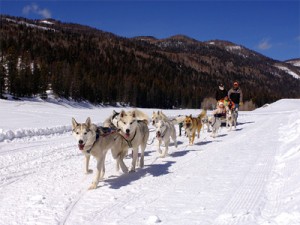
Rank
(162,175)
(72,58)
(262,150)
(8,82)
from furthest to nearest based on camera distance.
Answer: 1. (72,58)
2. (8,82)
3. (262,150)
4. (162,175)

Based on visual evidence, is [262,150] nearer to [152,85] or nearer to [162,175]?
[162,175]

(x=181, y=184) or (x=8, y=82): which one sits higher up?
(x=8, y=82)

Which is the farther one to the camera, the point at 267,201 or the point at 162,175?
the point at 162,175

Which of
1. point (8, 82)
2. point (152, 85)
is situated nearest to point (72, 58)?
point (152, 85)

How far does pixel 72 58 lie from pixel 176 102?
40.2m

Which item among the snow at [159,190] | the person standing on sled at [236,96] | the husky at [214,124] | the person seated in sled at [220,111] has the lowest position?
the snow at [159,190]

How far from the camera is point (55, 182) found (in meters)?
5.86

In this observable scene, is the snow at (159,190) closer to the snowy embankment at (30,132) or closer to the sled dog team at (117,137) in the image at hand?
the sled dog team at (117,137)

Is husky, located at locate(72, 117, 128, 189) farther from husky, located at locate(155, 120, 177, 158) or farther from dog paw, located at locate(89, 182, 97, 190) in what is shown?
husky, located at locate(155, 120, 177, 158)

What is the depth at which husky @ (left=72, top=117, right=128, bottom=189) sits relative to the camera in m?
5.52

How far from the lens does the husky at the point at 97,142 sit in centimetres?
552

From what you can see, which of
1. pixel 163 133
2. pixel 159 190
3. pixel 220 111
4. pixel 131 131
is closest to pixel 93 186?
pixel 159 190

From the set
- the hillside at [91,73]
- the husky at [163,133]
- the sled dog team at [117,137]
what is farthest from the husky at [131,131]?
the hillside at [91,73]

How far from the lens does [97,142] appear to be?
19.1ft
